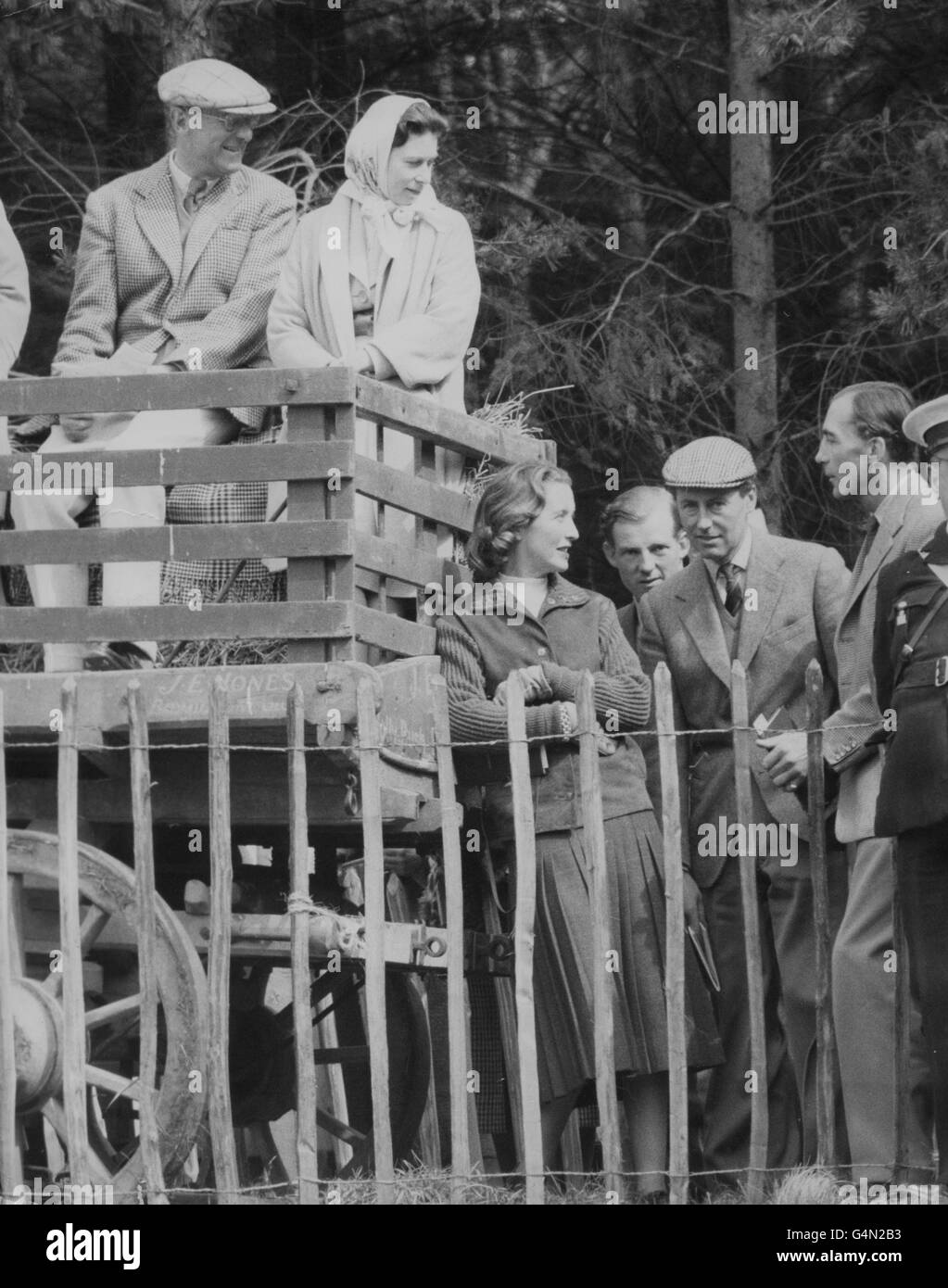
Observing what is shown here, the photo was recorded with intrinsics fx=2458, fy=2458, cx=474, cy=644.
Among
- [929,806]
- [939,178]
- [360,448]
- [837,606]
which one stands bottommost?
[929,806]

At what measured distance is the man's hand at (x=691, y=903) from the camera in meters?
6.70

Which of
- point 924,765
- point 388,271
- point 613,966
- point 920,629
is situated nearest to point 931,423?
point 920,629

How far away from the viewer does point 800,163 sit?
11.1 metres

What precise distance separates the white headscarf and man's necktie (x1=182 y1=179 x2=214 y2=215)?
503mm

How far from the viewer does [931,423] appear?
6.02 m

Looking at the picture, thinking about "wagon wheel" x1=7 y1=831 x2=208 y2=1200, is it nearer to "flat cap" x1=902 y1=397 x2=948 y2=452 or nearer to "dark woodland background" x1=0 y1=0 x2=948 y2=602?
"flat cap" x1=902 y1=397 x2=948 y2=452

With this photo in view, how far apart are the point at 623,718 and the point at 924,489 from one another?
1.03 meters

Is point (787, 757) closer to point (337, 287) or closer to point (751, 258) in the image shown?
point (337, 287)

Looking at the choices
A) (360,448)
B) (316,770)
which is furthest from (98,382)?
(316,770)

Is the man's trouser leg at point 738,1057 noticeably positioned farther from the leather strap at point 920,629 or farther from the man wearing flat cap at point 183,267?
the man wearing flat cap at point 183,267

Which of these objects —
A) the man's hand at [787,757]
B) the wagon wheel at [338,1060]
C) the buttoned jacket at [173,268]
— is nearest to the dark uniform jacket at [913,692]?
the man's hand at [787,757]

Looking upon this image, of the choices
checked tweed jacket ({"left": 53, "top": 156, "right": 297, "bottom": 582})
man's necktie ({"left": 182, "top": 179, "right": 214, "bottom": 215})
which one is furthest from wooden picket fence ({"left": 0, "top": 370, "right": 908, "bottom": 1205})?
man's necktie ({"left": 182, "top": 179, "right": 214, "bottom": 215})

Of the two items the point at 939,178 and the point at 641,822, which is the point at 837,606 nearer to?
the point at 641,822

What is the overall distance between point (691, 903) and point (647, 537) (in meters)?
1.55
